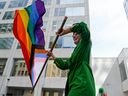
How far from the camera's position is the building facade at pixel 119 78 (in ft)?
47.7

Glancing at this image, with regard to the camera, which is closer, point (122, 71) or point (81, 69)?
point (81, 69)

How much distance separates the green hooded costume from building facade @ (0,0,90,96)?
11681 millimetres

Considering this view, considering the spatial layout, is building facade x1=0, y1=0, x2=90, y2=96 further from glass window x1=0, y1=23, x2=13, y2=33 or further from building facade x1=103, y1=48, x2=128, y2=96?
building facade x1=103, y1=48, x2=128, y2=96

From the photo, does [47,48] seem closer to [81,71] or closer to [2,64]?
[2,64]

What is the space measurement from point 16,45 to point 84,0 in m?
7.56

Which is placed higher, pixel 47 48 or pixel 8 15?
pixel 8 15

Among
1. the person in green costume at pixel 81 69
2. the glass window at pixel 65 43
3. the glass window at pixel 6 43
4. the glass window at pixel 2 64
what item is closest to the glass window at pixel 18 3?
the glass window at pixel 6 43

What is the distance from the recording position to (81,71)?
1467mm

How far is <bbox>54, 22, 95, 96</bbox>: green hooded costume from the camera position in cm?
135

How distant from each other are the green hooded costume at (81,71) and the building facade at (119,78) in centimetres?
1351

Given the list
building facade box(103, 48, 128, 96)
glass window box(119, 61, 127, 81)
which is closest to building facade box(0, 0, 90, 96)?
building facade box(103, 48, 128, 96)

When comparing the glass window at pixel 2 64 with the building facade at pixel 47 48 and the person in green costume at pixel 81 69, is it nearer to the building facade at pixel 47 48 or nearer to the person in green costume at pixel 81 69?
the building facade at pixel 47 48

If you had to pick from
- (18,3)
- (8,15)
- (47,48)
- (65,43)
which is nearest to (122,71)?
(65,43)

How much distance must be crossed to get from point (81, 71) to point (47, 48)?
13240mm
